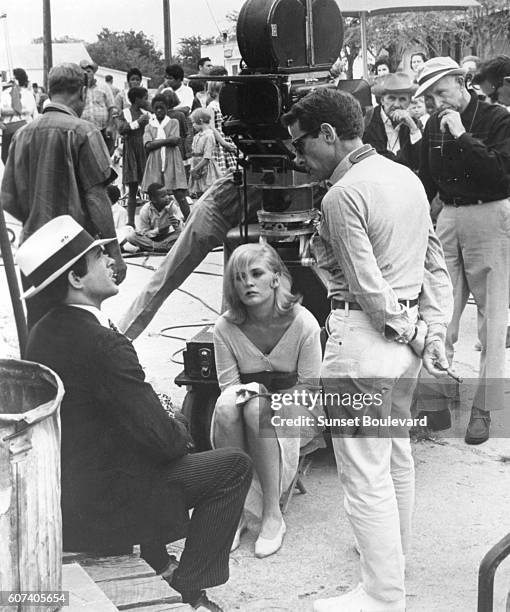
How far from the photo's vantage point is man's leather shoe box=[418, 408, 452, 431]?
5.29 m

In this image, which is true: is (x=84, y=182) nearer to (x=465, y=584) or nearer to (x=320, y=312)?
(x=320, y=312)

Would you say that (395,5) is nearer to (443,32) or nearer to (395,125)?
(395,125)

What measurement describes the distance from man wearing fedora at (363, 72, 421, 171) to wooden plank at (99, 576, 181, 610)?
3896 millimetres

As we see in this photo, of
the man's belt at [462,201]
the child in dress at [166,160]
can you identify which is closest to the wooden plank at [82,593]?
the man's belt at [462,201]

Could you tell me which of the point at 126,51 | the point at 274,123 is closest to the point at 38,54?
the point at 126,51

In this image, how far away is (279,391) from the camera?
433 cm

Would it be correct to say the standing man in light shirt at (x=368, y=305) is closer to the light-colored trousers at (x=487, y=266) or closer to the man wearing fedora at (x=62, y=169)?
the light-colored trousers at (x=487, y=266)

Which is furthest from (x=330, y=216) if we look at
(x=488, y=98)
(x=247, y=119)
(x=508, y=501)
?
(x=488, y=98)

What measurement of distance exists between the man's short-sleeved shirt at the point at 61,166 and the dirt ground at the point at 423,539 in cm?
88

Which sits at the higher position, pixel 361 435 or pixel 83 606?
pixel 361 435

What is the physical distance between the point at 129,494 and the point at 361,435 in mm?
816

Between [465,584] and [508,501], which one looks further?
[508,501]

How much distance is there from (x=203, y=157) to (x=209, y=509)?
875cm

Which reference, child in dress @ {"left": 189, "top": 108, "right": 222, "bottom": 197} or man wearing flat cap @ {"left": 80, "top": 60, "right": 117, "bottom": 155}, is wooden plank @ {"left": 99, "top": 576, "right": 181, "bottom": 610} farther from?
man wearing flat cap @ {"left": 80, "top": 60, "right": 117, "bottom": 155}
